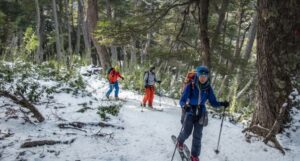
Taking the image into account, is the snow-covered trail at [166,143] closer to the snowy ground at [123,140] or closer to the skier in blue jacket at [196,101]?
the snowy ground at [123,140]

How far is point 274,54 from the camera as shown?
23.0ft

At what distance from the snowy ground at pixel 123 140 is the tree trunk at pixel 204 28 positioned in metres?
2.52

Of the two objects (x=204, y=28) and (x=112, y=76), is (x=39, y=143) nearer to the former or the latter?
(x=112, y=76)

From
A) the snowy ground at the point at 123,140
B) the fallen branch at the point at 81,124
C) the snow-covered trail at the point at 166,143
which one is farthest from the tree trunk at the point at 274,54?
the fallen branch at the point at 81,124

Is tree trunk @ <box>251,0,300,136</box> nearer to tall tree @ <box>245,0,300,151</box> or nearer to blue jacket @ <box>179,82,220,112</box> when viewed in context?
tall tree @ <box>245,0,300,151</box>

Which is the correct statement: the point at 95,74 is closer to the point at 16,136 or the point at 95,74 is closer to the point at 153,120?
the point at 153,120

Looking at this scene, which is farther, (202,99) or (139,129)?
(139,129)

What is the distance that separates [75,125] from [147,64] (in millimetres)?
9722

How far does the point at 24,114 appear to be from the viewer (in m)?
6.48

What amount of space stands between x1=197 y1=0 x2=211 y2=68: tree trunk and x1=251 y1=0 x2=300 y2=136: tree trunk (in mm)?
3196

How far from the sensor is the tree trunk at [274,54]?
271 inches

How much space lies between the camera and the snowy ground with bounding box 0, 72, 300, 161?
562 cm

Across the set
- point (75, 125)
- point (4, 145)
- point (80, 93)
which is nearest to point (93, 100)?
point (80, 93)

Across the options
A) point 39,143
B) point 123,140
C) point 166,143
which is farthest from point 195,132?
point 39,143
